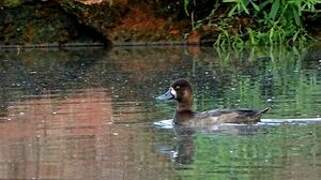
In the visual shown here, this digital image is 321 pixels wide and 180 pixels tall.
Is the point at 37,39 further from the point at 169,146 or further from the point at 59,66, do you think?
the point at 169,146

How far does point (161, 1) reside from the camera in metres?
26.0

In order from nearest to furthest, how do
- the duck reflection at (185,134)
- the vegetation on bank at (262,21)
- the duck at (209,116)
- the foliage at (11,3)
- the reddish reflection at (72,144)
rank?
the reddish reflection at (72,144), the duck reflection at (185,134), the duck at (209,116), the vegetation on bank at (262,21), the foliage at (11,3)

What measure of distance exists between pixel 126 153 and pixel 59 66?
10.1m

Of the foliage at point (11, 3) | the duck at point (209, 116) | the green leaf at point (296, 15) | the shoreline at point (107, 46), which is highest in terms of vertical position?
the foliage at point (11, 3)

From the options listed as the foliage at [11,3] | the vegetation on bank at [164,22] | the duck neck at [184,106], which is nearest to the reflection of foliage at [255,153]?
the duck neck at [184,106]

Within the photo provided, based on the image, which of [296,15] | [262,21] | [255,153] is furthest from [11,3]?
[255,153]

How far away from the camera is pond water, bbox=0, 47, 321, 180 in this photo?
977cm

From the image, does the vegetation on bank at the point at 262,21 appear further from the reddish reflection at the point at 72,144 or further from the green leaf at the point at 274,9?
the reddish reflection at the point at 72,144

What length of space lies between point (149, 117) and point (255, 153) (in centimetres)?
277

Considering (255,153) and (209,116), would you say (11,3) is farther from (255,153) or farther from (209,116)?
(255,153)

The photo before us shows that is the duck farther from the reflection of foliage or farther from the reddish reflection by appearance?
the reddish reflection

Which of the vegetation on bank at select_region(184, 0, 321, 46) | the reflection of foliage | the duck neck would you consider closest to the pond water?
the reflection of foliage

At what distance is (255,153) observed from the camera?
10266 millimetres

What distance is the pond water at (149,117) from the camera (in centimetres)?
977
